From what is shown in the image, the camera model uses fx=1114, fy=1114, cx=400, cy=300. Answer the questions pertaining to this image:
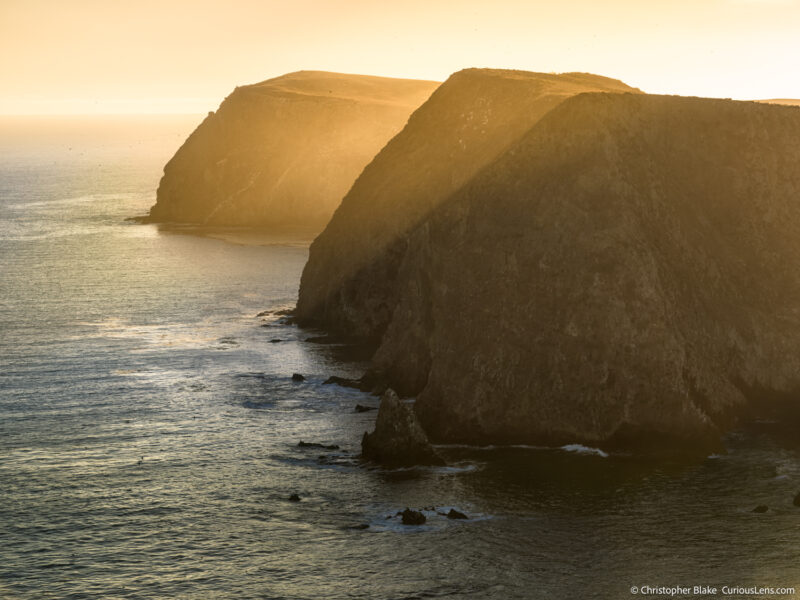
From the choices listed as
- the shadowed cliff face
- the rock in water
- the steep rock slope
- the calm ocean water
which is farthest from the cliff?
the shadowed cliff face

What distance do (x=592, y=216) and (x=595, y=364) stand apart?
15.9 m

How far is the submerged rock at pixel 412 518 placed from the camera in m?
77.2

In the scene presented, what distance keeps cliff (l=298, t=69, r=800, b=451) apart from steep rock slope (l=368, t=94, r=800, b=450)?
0.16 m

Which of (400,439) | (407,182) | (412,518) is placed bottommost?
(412,518)

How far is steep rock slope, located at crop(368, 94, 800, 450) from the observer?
3755 inches

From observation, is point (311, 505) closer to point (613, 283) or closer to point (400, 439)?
point (400, 439)

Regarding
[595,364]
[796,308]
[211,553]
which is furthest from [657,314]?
[211,553]

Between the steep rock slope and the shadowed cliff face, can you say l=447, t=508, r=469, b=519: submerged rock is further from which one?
the shadowed cliff face

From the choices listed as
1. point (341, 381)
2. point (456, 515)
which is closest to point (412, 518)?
point (456, 515)

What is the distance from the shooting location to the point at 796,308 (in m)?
108

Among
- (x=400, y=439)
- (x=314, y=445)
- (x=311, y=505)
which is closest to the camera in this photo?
(x=311, y=505)

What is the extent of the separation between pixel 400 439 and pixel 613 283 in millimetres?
24406

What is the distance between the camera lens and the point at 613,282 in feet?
324

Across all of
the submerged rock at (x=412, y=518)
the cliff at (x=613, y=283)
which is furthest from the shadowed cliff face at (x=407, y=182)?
Result: the submerged rock at (x=412, y=518)
